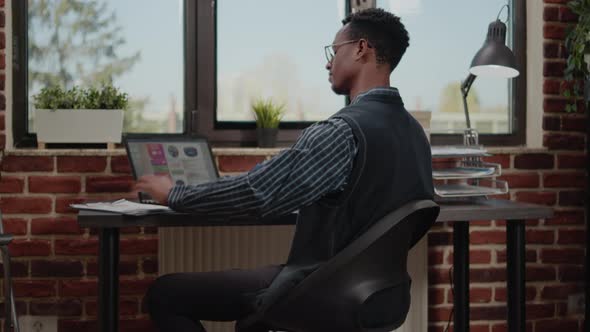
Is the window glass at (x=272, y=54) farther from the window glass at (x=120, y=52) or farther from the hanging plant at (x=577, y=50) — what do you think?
the hanging plant at (x=577, y=50)

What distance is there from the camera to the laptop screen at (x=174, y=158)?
7.59ft

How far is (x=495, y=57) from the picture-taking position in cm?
261

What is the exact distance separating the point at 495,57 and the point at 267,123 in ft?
2.88

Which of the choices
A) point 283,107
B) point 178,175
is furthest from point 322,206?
point 283,107

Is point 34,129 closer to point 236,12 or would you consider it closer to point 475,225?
point 236,12

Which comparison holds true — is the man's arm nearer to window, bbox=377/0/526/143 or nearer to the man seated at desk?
the man seated at desk

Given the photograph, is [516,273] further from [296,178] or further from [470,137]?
[296,178]

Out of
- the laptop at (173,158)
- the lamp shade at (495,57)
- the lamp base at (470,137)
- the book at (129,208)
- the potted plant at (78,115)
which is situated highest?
the lamp shade at (495,57)

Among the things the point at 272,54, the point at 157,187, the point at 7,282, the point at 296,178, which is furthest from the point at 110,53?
the point at 296,178

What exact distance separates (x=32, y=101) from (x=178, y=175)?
858 mm

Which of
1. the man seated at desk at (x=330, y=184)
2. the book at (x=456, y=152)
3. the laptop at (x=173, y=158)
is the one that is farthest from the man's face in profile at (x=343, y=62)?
the book at (x=456, y=152)

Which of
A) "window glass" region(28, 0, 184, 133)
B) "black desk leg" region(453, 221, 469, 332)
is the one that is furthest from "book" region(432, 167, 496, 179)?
"window glass" region(28, 0, 184, 133)

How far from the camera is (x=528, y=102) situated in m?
3.13

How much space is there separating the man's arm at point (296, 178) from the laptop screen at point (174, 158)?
66cm
